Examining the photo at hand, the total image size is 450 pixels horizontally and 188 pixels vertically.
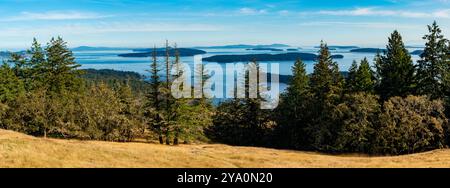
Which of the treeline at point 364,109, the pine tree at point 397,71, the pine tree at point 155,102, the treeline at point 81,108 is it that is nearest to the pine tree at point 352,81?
the treeline at point 364,109

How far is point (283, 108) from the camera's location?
67500 millimetres

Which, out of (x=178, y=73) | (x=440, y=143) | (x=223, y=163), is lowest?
(x=440, y=143)

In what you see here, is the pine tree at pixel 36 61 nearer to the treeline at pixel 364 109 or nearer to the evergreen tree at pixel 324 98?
the treeline at pixel 364 109

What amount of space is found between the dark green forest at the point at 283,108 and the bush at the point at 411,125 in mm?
117

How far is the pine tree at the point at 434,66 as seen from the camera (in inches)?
2174

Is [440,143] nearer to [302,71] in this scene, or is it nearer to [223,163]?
[302,71]

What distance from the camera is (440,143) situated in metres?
50.5

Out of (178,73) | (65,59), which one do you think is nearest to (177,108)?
(178,73)

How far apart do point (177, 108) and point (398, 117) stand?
90.4ft

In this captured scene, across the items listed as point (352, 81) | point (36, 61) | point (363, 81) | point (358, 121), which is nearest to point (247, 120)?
point (352, 81)

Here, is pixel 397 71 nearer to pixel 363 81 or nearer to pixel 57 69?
pixel 363 81

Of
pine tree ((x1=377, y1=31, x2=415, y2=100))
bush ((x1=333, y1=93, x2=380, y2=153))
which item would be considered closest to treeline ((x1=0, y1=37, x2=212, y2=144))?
bush ((x1=333, y1=93, x2=380, y2=153))

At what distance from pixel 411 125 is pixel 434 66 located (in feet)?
33.6

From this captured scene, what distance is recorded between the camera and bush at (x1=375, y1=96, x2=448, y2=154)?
167 ft
